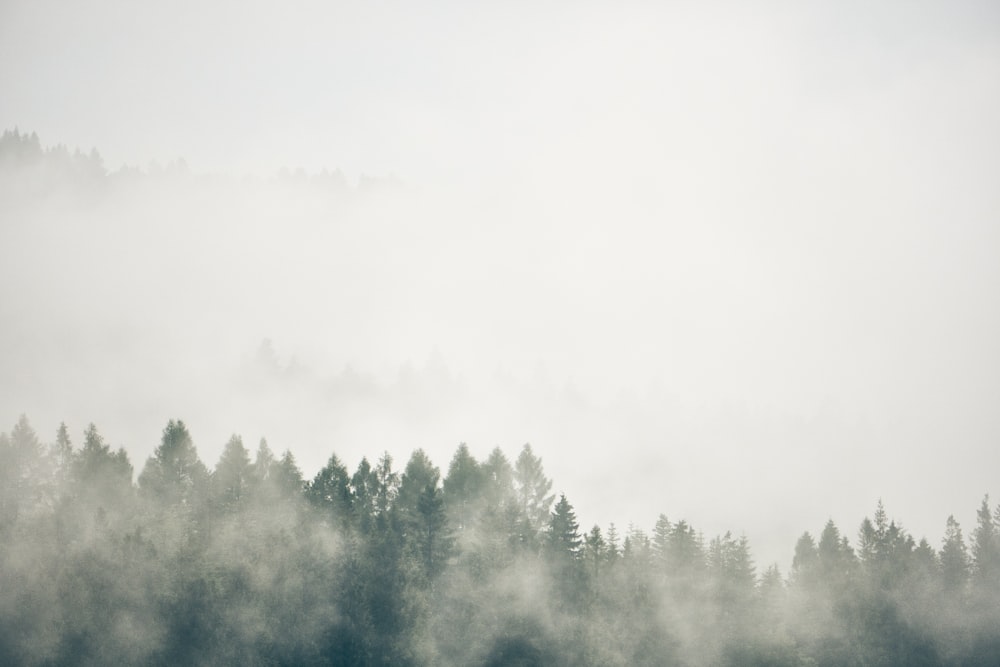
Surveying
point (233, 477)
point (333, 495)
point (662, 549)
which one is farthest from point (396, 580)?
point (662, 549)

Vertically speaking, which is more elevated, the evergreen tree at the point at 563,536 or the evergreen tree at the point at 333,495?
the evergreen tree at the point at 333,495

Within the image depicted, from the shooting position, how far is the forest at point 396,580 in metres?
75.0

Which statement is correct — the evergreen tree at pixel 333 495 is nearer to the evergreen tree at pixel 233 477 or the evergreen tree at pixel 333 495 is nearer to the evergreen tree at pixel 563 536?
the evergreen tree at pixel 233 477

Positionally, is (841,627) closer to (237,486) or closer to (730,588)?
(730,588)

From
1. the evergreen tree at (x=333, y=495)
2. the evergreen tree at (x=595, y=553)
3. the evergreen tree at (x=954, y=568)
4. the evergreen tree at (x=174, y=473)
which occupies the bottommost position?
the evergreen tree at (x=954, y=568)

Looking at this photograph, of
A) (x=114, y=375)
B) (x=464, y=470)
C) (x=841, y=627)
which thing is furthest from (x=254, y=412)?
(x=841, y=627)

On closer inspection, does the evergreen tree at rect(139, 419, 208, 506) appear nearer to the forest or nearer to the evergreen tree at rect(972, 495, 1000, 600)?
the forest

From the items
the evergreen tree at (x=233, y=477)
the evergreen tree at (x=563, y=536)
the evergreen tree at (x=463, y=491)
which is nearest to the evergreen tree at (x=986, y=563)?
the evergreen tree at (x=563, y=536)

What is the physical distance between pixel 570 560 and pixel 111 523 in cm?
3905

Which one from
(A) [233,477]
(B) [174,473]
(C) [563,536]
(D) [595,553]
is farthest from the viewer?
(D) [595,553]

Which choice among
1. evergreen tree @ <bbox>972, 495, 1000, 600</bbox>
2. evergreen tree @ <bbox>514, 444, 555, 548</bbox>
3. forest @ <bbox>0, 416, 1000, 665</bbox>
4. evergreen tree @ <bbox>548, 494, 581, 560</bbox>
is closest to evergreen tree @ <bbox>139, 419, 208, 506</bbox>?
forest @ <bbox>0, 416, 1000, 665</bbox>

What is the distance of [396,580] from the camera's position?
262 feet

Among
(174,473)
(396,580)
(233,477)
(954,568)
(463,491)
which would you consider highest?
(174,473)

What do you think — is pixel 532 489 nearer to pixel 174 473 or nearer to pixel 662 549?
pixel 662 549
